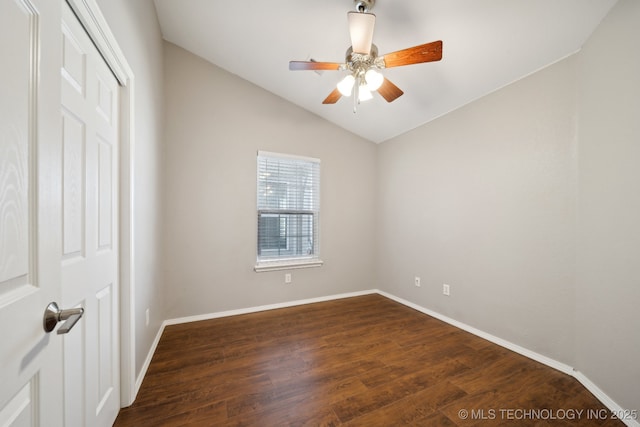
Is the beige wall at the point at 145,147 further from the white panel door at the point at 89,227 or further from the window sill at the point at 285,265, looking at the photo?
the window sill at the point at 285,265

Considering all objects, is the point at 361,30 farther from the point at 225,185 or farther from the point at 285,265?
the point at 285,265

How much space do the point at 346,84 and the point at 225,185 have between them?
1.84 m

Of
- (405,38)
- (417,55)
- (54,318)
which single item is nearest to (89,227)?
(54,318)

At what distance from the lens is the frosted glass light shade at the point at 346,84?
186 centimetres

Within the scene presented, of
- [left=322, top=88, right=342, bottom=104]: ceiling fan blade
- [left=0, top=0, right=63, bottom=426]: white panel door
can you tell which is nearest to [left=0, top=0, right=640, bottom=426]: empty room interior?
[left=0, top=0, right=63, bottom=426]: white panel door

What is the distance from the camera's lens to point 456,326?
2.68m

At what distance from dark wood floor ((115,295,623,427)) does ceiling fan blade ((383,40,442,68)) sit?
227cm

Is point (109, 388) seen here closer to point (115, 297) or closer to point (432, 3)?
point (115, 297)

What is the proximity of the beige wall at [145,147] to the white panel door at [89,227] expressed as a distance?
0.82 feet

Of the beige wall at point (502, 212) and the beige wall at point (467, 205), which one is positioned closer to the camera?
the beige wall at point (467, 205)

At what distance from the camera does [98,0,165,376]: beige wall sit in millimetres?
1509

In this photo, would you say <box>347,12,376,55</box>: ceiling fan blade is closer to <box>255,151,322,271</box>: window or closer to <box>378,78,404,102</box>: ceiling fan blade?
<box>378,78,404,102</box>: ceiling fan blade

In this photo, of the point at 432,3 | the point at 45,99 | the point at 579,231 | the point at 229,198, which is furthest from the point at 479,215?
the point at 45,99

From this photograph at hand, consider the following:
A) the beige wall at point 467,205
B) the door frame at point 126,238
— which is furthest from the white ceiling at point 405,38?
the door frame at point 126,238
